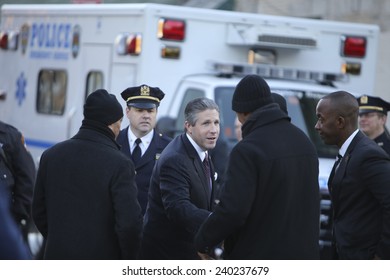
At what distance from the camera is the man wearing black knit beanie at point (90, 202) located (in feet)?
18.7

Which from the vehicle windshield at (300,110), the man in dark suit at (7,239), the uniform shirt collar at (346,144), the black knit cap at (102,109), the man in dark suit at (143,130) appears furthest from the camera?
the vehicle windshield at (300,110)

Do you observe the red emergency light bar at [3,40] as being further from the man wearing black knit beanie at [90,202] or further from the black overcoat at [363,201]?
the black overcoat at [363,201]

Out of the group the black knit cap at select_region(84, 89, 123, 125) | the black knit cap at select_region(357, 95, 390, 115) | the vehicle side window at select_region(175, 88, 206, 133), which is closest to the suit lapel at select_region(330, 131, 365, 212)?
the black knit cap at select_region(84, 89, 123, 125)

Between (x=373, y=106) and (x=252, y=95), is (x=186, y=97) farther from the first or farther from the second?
(x=252, y=95)

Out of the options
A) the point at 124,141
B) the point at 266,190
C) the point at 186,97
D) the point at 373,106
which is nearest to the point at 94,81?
the point at 186,97

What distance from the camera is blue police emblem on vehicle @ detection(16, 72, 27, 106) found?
13.0m

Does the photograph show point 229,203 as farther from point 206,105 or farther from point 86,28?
point 86,28

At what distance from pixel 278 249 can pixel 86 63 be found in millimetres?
6678

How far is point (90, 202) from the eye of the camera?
5699 mm

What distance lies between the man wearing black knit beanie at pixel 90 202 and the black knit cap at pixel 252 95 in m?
0.77

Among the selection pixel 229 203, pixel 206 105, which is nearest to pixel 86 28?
pixel 206 105

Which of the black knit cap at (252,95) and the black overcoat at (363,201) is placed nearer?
the black knit cap at (252,95)

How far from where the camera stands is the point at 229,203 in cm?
519

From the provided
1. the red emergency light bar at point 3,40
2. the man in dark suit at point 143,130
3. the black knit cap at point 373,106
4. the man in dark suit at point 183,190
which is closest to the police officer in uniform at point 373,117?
the black knit cap at point 373,106
